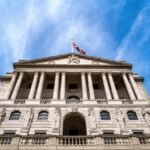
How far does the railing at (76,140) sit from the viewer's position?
71.0 feet

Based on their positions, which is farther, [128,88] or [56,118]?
[128,88]

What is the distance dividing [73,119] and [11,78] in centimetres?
1588

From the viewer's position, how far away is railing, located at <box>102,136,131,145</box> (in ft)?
69.9

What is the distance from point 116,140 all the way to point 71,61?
2259 cm

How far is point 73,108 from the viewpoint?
29562 mm

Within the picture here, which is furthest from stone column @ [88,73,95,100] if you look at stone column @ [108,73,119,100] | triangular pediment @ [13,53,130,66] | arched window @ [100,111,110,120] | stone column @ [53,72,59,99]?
stone column @ [53,72,59,99]

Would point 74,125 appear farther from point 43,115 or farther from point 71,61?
point 71,61

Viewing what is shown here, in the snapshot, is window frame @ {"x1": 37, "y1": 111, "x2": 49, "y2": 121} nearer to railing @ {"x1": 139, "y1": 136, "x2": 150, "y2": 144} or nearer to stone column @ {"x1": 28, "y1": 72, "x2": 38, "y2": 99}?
stone column @ {"x1": 28, "y1": 72, "x2": 38, "y2": 99}

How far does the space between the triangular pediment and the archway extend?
13.6m

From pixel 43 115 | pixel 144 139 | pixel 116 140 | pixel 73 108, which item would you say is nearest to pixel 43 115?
pixel 43 115

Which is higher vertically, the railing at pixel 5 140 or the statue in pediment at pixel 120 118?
the statue in pediment at pixel 120 118

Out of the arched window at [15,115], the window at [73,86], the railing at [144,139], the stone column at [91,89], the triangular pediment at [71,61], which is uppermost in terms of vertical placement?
the triangular pediment at [71,61]

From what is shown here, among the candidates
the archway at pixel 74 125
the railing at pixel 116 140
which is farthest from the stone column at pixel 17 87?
the railing at pixel 116 140

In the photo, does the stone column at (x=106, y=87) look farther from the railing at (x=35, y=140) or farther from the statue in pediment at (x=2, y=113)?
the statue in pediment at (x=2, y=113)
